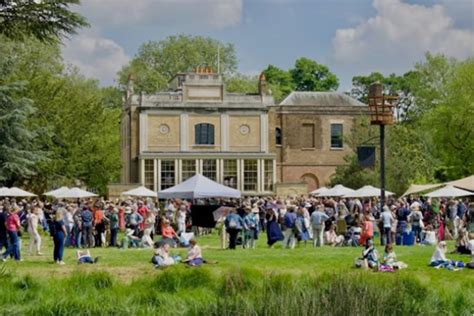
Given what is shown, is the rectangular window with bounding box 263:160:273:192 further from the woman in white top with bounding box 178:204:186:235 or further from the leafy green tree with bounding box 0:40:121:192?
the woman in white top with bounding box 178:204:186:235

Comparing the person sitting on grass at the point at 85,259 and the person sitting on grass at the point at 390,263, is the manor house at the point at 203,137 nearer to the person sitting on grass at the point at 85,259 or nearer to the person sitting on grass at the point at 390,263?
the person sitting on grass at the point at 85,259

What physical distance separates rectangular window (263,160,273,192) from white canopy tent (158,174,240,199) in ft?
72.5

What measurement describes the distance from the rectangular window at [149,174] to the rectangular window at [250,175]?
5420 mm

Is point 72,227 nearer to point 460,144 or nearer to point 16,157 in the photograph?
point 16,157

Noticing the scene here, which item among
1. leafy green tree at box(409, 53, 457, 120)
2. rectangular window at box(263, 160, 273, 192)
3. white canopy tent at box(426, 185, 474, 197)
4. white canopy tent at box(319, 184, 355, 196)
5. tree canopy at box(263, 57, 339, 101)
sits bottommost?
white canopy tent at box(426, 185, 474, 197)

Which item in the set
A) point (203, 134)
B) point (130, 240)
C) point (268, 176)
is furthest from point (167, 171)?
point (130, 240)

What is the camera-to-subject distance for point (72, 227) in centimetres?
3044

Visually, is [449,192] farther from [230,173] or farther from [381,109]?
[230,173]

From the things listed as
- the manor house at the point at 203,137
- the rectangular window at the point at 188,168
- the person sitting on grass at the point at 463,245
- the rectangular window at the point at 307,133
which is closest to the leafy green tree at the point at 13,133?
the person sitting on grass at the point at 463,245

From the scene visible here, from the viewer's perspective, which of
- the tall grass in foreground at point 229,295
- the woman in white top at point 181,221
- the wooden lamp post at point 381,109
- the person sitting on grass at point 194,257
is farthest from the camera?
the woman in white top at point 181,221

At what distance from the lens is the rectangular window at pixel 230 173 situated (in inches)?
2269

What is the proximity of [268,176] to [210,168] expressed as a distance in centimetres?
348

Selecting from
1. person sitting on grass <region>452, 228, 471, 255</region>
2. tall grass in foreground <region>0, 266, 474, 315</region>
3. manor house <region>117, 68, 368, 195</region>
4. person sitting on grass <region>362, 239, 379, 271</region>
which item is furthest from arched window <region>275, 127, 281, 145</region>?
tall grass in foreground <region>0, 266, 474, 315</region>

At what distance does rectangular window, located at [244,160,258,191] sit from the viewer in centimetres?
5803
